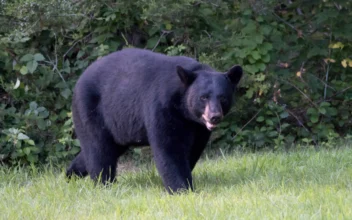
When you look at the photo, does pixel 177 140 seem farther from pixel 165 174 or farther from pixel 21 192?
pixel 21 192

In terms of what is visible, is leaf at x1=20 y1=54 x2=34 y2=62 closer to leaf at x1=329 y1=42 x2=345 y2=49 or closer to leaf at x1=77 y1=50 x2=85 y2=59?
leaf at x1=77 y1=50 x2=85 y2=59

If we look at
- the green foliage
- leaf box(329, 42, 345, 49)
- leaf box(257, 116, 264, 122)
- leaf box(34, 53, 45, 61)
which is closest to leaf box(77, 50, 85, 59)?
the green foliage

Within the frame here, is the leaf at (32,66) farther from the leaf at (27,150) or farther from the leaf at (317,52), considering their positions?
the leaf at (317,52)

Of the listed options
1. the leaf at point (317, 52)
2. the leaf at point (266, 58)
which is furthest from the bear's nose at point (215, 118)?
the leaf at point (317, 52)

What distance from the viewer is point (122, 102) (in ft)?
24.5

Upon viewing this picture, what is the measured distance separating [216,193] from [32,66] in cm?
414

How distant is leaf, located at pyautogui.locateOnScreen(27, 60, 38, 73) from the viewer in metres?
9.70

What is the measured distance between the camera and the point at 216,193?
669cm

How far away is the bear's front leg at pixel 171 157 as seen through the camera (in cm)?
687

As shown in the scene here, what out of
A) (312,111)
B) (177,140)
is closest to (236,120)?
(312,111)

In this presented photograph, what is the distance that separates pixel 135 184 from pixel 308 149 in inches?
117

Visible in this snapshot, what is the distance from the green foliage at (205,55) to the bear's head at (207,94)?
269 cm

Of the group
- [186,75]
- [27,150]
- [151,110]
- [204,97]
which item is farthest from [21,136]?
[204,97]

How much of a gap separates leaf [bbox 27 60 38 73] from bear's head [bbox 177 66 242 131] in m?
3.44
